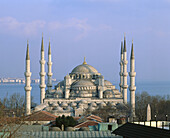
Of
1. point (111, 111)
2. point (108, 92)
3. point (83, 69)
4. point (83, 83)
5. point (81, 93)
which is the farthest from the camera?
point (83, 69)

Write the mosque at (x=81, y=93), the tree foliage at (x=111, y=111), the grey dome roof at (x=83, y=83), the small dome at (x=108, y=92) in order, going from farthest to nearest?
the grey dome roof at (x=83, y=83), the small dome at (x=108, y=92), the mosque at (x=81, y=93), the tree foliage at (x=111, y=111)

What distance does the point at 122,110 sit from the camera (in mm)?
47500

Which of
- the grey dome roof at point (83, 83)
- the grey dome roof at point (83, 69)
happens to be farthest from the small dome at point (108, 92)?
the grey dome roof at point (83, 69)

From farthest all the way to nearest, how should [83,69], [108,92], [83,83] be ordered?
1. [83,69]
2. [83,83]
3. [108,92]

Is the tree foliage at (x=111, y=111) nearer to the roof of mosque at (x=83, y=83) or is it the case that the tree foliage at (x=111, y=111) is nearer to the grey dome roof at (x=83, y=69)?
the roof of mosque at (x=83, y=83)

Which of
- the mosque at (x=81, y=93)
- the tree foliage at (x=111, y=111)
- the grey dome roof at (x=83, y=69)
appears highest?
the grey dome roof at (x=83, y=69)

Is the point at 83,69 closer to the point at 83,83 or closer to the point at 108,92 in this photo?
the point at 83,83

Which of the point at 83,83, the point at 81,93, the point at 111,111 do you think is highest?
the point at 83,83

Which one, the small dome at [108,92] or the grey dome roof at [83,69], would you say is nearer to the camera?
the small dome at [108,92]

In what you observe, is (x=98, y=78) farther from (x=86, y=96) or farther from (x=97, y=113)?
(x=97, y=113)

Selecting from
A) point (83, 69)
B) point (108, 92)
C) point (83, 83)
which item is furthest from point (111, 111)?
point (83, 69)

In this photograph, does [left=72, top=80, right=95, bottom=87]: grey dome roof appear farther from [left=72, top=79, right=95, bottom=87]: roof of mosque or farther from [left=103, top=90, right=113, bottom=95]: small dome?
[left=103, top=90, right=113, bottom=95]: small dome

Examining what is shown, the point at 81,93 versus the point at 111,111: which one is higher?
the point at 81,93

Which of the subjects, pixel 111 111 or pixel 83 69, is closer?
pixel 111 111
